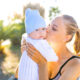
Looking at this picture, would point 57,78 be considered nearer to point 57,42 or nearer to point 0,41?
point 57,42

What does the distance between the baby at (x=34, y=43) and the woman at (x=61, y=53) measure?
2.0 inches

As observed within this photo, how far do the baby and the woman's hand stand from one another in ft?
0.11

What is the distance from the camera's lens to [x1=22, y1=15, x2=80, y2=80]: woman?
2268 millimetres

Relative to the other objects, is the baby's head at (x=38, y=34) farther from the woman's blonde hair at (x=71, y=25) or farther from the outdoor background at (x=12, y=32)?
the outdoor background at (x=12, y=32)

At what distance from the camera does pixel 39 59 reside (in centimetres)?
226

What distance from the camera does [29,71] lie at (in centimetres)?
225

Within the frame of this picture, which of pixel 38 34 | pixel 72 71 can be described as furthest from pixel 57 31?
pixel 72 71

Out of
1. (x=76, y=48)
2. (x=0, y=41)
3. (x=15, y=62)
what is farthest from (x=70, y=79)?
(x=0, y=41)

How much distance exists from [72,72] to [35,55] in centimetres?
41

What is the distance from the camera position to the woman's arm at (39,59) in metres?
2.24

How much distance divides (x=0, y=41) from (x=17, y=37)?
2017mm

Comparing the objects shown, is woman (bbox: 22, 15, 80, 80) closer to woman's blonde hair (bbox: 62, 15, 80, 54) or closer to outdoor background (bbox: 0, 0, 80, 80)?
woman's blonde hair (bbox: 62, 15, 80, 54)

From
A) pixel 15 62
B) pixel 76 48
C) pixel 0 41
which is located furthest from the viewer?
pixel 0 41

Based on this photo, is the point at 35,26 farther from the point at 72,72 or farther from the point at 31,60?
the point at 72,72
